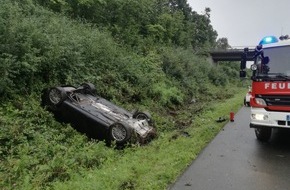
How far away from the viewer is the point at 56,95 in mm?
9352

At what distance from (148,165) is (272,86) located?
12.8 ft

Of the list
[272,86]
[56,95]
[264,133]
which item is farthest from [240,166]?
[56,95]

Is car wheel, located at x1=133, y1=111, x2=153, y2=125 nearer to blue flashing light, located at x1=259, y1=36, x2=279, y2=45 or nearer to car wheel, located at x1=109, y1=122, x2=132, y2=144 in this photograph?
car wheel, located at x1=109, y1=122, x2=132, y2=144

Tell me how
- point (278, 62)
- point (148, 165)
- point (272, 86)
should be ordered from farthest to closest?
point (278, 62) → point (272, 86) → point (148, 165)

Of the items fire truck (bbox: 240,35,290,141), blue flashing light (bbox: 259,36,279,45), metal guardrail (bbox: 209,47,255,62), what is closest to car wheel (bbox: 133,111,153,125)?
fire truck (bbox: 240,35,290,141)

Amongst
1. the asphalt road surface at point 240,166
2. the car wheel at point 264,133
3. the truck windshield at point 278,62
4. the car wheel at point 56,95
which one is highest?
the truck windshield at point 278,62

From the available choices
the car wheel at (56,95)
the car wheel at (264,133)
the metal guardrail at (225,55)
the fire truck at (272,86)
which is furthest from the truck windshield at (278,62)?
the metal guardrail at (225,55)

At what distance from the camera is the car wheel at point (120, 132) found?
8508 mm

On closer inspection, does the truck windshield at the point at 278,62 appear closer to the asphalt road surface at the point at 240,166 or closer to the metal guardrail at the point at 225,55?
the asphalt road surface at the point at 240,166

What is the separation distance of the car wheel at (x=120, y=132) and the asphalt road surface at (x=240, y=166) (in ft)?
6.14

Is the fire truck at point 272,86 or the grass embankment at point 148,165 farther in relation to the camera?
the fire truck at point 272,86

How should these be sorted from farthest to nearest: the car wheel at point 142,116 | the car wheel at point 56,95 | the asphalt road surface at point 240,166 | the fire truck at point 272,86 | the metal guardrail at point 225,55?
the metal guardrail at point 225,55 → the car wheel at point 142,116 → the car wheel at point 56,95 → the fire truck at point 272,86 → the asphalt road surface at point 240,166

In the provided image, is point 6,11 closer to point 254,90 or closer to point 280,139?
point 254,90

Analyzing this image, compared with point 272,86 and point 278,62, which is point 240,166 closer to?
point 272,86
